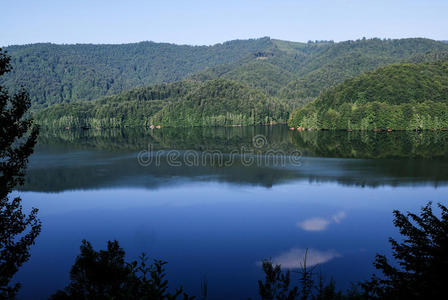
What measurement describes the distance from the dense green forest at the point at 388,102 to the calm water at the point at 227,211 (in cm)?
6958

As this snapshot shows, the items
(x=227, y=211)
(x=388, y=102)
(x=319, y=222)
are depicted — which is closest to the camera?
(x=319, y=222)

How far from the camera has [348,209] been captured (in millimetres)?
37125

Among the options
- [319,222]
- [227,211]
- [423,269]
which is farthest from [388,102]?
[423,269]

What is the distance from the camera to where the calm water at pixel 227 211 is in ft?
81.6

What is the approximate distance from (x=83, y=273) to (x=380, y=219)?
2858cm

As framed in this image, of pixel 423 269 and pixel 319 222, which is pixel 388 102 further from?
pixel 423 269

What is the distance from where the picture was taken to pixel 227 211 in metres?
37.0

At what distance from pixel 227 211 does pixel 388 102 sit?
141 metres

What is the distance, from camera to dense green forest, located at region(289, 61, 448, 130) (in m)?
135

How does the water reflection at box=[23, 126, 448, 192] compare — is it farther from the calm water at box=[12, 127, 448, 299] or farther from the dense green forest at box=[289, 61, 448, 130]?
the dense green forest at box=[289, 61, 448, 130]

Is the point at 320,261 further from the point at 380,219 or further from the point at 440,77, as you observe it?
the point at 440,77

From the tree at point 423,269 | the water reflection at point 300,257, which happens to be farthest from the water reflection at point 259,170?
the tree at point 423,269

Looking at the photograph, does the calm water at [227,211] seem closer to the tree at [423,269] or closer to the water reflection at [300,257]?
the water reflection at [300,257]

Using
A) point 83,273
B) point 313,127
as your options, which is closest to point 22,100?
point 83,273
